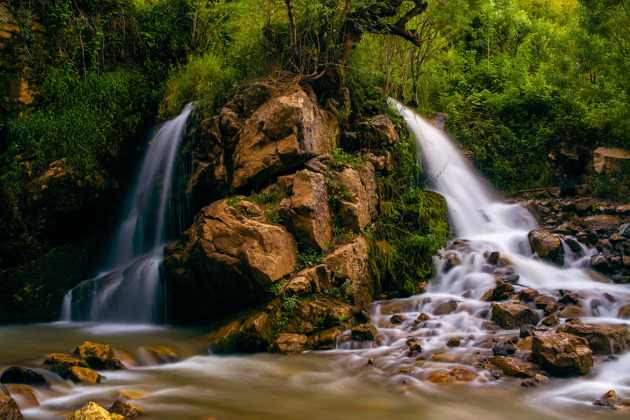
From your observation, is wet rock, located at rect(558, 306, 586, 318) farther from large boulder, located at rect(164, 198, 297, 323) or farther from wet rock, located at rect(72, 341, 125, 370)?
wet rock, located at rect(72, 341, 125, 370)

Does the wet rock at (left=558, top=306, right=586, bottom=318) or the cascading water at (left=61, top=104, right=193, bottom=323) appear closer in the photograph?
the wet rock at (left=558, top=306, right=586, bottom=318)

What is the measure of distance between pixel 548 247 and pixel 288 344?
547cm

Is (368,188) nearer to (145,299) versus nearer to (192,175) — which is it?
(192,175)

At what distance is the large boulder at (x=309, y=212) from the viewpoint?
6.96 metres

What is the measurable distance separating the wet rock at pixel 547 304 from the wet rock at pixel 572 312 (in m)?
0.11

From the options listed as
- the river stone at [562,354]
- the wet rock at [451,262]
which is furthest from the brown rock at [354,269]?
the river stone at [562,354]

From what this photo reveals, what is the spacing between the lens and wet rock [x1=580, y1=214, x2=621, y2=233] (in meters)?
9.19

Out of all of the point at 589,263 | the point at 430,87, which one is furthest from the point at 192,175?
the point at 430,87

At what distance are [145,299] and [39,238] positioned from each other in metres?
2.79

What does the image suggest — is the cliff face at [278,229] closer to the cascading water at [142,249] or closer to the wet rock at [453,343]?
the cascading water at [142,249]

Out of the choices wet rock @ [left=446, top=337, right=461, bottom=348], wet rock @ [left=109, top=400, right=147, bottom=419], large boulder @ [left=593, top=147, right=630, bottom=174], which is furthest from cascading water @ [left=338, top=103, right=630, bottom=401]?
wet rock @ [left=109, top=400, right=147, bottom=419]

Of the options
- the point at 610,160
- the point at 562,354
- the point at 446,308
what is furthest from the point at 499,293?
the point at 610,160

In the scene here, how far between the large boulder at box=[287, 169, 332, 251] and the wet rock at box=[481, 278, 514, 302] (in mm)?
2632

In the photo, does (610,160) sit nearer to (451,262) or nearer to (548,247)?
(548,247)
